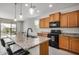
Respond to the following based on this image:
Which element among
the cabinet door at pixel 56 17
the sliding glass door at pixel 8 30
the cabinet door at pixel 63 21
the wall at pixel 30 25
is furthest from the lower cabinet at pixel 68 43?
the sliding glass door at pixel 8 30

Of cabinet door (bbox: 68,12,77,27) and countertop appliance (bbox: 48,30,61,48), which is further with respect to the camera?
countertop appliance (bbox: 48,30,61,48)

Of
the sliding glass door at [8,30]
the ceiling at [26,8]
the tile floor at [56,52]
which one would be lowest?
the tile floor at [56,52]

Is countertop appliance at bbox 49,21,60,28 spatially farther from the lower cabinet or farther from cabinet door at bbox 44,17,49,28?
the lower cabinet

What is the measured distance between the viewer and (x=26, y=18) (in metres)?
1.95

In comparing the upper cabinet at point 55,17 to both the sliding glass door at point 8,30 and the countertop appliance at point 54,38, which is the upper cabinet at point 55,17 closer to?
the countertop appliance at point 54,38

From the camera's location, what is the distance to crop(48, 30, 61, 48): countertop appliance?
78.8 inches

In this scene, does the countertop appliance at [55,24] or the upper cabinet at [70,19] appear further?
the countertop appliance at [55,24]

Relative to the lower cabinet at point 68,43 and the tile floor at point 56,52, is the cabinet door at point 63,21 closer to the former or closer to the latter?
the lower cabinet at point 68,43

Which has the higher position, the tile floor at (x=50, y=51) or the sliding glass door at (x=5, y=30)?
the sliding glass door at (x=5, y=30)

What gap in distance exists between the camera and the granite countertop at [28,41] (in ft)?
6.19

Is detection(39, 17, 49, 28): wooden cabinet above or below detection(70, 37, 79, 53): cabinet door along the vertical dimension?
above

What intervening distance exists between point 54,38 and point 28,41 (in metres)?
0.52

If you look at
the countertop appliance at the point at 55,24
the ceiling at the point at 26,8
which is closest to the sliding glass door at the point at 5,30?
the ceiling at the point at 26,8

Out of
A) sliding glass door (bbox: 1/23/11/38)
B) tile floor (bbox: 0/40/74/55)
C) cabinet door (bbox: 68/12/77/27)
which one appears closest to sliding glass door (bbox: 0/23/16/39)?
sliding glass door (bbox: 1/23/11/38)
